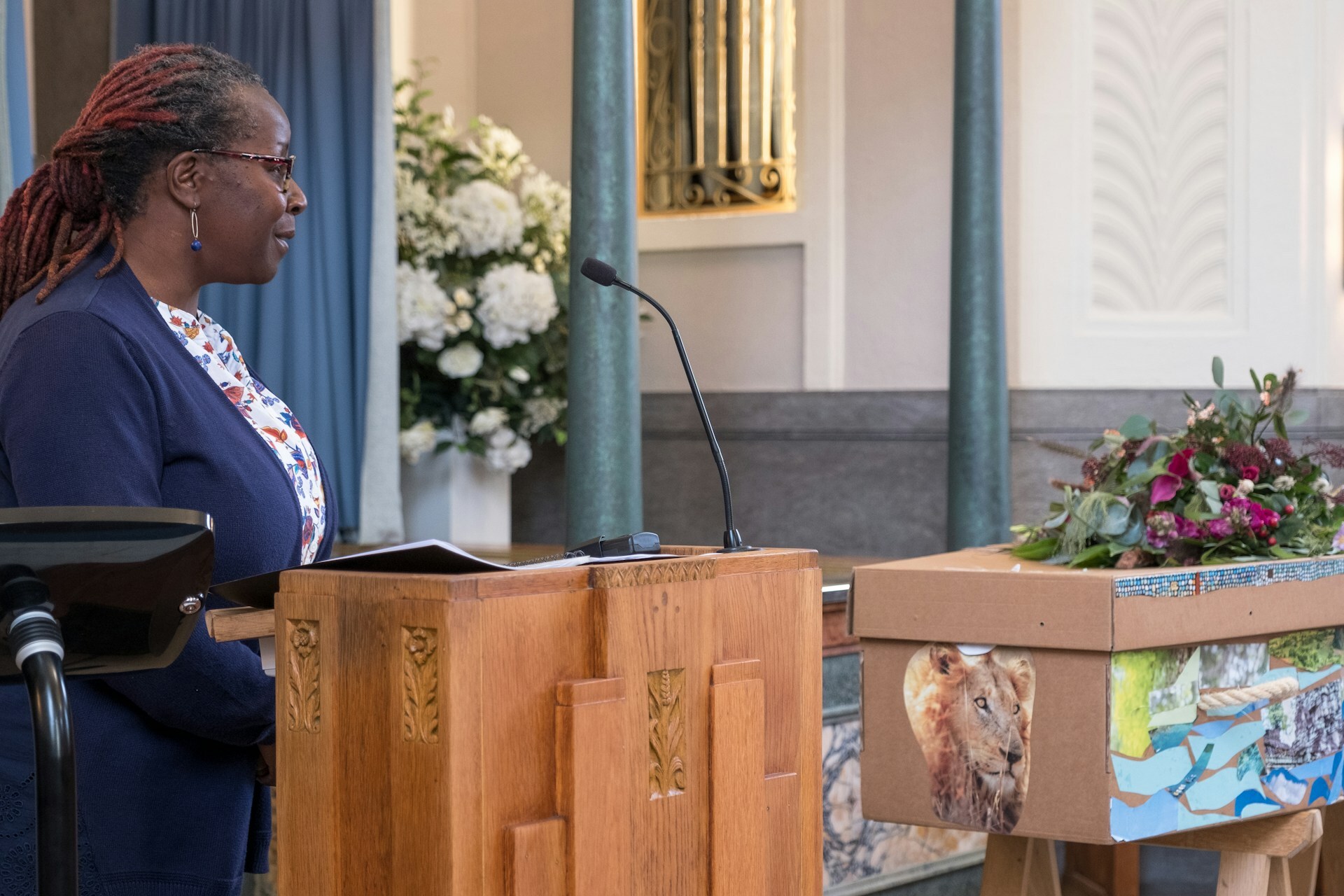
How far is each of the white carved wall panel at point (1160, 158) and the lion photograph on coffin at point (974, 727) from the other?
2.35 meters

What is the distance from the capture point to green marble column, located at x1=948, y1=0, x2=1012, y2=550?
4.04 meters

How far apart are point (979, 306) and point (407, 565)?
3.08m

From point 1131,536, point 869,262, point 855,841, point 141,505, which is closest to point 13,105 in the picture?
point 141,505

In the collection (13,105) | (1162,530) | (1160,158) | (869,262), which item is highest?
(1160,158)

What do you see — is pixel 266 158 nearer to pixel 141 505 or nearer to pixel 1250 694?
pixel 141 505

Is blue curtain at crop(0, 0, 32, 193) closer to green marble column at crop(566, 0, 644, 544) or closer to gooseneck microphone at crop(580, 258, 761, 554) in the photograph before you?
green marble column at crop(566, 0, 644, 544)

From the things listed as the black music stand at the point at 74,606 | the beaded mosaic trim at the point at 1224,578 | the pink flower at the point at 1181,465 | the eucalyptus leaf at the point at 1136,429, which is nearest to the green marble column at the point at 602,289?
the eucalyptus leaf at the point at 1136,429

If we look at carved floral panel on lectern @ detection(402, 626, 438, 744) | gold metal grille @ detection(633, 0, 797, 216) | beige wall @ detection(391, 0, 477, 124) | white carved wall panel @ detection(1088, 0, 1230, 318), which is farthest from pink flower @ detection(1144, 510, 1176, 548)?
beige wall @ detection(391, 0, 477, 124)

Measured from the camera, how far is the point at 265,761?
63.0 inches

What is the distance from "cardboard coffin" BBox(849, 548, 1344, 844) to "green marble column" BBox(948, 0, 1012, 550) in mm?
1675

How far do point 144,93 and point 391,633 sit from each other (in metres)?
0.75

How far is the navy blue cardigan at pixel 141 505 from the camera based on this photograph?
141 cm

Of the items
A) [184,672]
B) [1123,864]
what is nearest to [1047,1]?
[1123,864]

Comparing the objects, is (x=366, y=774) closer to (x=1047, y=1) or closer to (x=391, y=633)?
(x=391, y=633)
